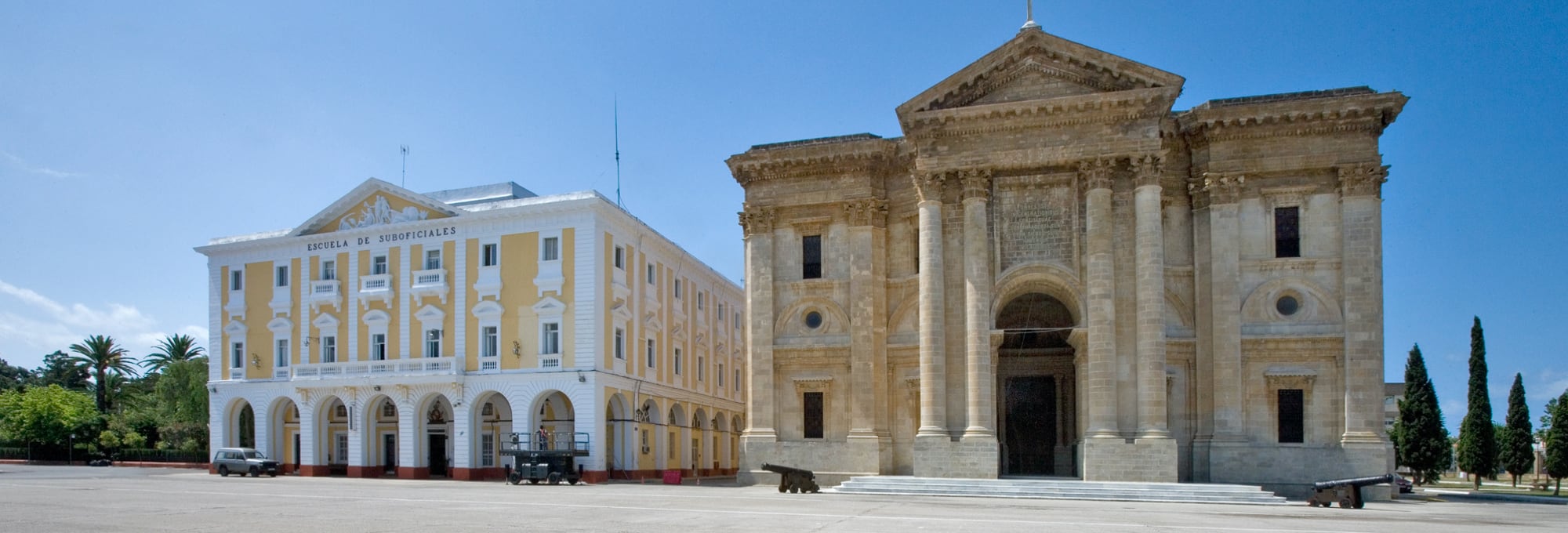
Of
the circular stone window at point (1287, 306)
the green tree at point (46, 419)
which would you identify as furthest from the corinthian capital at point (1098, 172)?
the green tree at point (46, 419)

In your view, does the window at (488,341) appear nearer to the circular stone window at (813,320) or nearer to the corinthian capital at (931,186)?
the circular stone window at (813,320)

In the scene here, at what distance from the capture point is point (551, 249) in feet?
136

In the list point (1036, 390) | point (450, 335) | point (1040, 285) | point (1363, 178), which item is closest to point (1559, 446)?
point (1363, 178)

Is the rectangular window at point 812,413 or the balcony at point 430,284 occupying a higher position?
the balcony at point 430,284

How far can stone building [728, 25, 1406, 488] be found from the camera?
30734 millimetres

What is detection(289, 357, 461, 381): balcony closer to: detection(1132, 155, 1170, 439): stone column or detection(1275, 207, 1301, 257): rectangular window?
detection(1132, 155, 1170, 439): stone column

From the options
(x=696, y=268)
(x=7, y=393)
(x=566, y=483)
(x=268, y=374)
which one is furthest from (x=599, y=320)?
(x=7, y=393)

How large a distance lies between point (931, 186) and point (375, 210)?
24.4 meters

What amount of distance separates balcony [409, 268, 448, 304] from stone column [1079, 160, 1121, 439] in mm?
24638

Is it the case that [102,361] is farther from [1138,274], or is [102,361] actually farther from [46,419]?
[1138,274]

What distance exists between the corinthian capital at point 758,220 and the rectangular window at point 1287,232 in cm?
1544

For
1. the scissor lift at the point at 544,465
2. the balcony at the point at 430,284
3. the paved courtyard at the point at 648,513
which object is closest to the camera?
the paved courtyard at the point at 648,513

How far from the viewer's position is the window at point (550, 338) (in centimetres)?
4106

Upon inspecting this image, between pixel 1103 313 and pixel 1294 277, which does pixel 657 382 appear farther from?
pixel 1294 277
